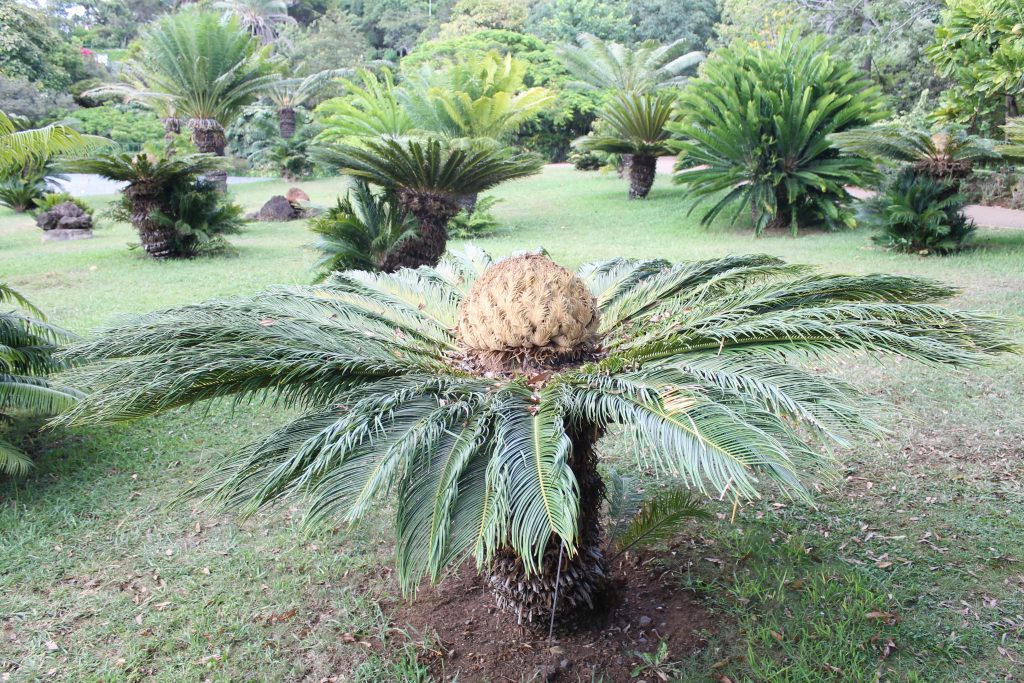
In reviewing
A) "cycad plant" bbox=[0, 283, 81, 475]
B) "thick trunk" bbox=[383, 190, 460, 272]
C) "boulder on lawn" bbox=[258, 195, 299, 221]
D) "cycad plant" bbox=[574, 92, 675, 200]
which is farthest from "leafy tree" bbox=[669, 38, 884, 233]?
"cycad plant" bbox=[0, 283, 81, 475]

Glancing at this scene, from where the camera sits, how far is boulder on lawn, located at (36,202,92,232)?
14234mm

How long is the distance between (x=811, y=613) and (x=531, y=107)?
13589 millimetres

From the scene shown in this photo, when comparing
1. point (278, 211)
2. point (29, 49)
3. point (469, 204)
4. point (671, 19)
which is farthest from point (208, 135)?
point (671, 19)

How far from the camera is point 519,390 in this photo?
2.54m

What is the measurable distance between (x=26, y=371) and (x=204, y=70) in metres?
15.3

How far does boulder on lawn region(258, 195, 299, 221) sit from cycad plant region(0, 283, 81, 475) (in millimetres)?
11747

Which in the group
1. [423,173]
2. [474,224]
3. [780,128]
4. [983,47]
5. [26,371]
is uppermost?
[983,47]

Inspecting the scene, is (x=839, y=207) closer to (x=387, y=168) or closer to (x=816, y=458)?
(x=387, y=168)

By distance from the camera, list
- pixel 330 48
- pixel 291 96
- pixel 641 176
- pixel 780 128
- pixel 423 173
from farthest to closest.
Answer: pixel 330 48
pixel 291 96
pixel 641 176
pixel 780 128
pixel 423 173

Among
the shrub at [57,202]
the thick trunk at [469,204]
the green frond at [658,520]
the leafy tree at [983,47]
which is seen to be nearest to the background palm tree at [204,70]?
the shrub at [57,202]

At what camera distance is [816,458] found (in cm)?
207

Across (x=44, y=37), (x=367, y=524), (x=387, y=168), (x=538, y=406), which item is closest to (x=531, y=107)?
(x=387, y=168)

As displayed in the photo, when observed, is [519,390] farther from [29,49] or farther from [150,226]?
[29,49]

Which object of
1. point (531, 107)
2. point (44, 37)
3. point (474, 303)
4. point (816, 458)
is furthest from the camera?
point (44, 37)
